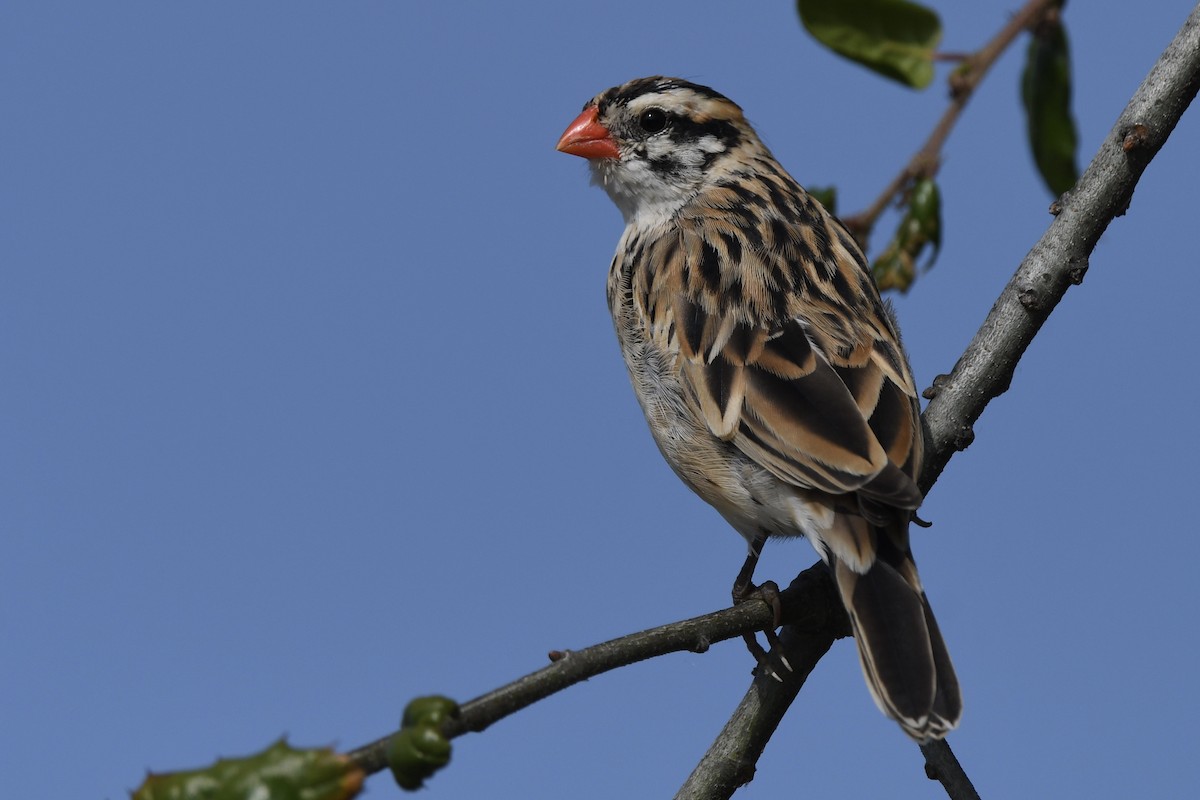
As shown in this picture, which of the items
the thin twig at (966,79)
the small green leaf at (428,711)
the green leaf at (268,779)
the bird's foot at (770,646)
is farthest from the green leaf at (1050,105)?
the green leaf at (268,779)

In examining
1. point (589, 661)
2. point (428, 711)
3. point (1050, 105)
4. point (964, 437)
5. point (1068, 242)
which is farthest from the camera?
point (1050, 105)

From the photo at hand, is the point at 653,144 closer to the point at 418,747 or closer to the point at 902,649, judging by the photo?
the point at 902,649

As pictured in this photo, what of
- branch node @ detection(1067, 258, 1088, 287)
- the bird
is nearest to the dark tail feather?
the bird

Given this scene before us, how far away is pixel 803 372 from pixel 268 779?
340cm

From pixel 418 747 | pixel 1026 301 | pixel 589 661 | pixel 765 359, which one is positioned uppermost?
pixel 765 359

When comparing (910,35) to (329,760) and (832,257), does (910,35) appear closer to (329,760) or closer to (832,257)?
(832,257)

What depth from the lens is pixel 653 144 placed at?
7883mm

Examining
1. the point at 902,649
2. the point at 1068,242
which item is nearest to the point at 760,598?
the point at 902,649

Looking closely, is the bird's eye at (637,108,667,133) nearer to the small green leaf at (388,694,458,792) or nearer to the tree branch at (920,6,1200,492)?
the tree branch at (920,6,1200,492)

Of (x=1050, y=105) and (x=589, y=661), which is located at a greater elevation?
(x=1050, y=105)

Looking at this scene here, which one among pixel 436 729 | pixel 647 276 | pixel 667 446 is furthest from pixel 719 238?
pixel 436 729

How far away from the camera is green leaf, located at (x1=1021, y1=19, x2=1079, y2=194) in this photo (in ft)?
17.6

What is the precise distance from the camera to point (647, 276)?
693 cm

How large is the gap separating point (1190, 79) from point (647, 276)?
2.85 meters
